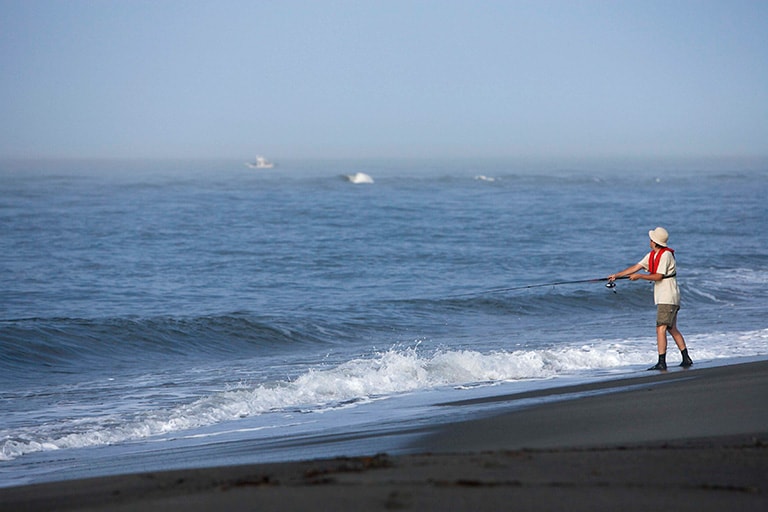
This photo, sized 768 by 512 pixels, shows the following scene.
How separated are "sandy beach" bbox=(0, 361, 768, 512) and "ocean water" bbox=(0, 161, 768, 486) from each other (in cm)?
72

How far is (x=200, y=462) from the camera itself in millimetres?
5316

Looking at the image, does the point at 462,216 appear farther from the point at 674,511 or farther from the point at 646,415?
the point at 674,511

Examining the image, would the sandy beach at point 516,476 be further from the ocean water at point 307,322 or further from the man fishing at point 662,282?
the man fishing at point 662,282

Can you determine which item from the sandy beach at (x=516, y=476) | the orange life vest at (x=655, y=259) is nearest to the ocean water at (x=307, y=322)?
the sandy beach at (x=516, y=476)

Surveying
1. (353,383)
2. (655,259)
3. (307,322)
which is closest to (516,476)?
(353,383)

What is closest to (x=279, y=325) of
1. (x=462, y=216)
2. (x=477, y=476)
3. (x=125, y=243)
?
(x=477, y=476)

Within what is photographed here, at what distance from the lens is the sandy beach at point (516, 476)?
11.7 feet

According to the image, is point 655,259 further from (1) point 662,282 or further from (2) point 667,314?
(2) point 667,314

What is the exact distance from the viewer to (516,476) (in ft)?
13.0

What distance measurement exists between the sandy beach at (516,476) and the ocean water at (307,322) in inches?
28.5

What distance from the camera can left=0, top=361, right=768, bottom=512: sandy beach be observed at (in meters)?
3.56

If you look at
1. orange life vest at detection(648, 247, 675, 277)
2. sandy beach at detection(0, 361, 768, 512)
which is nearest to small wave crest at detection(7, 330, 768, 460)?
orange life vest at detection(648, 247, 675, 277)

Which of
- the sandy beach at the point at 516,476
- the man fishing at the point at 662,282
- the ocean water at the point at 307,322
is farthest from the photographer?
the man fishing at the point at 662,282

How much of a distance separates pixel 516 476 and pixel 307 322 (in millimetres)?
9318
